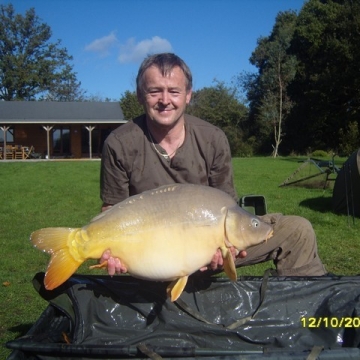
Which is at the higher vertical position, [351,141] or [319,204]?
[351,141]

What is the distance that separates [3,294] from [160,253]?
7.85 ft

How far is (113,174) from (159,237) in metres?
0.67

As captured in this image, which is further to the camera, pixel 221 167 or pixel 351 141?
pixel 351 141

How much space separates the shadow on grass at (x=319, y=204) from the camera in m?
8.39

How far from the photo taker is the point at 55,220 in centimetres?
791

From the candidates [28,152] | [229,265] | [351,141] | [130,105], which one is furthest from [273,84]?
[229,265]

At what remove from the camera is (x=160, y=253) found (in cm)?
223

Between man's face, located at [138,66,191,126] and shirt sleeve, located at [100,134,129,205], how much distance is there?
281 mm

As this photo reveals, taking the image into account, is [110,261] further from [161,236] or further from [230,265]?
[230,265]

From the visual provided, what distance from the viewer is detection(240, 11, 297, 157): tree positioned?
3612 cm

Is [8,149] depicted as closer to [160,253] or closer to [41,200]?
[41,200]

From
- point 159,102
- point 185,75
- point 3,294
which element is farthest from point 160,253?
point 3,294

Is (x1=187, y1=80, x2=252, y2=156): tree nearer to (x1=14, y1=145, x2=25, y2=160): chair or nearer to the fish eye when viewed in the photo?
(x1=14, y1=145, x2=25, y2=160): chair

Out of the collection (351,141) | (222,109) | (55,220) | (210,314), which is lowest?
(55,220)
